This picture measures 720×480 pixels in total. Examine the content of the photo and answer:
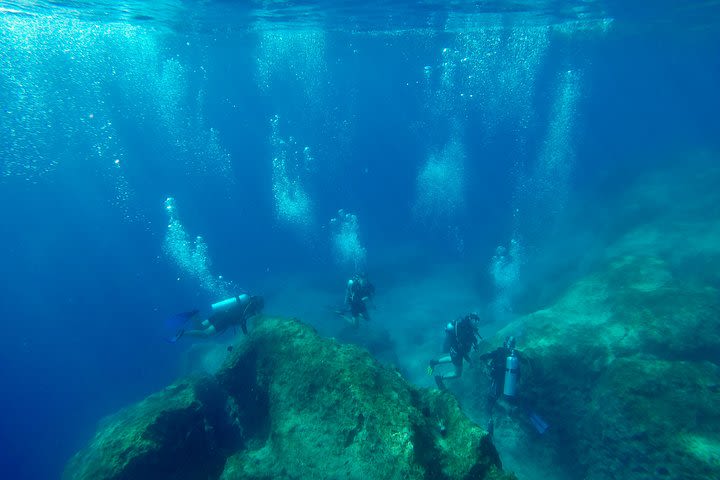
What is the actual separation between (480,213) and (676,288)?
104ft

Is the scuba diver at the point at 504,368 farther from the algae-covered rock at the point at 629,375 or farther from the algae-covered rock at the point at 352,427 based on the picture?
the algae-covered rock at the point at 352,427

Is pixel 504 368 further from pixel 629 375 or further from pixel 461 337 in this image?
pixel 629 375

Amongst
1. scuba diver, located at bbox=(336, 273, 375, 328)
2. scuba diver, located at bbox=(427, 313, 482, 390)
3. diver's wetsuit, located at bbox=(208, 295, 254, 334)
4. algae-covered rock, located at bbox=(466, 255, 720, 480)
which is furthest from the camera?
scuba diver, located at bbox=(336, 273, 375, 328)

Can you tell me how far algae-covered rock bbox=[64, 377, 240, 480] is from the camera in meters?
4.53

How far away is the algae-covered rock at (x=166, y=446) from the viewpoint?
14.9 ft

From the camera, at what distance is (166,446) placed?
4934 mm

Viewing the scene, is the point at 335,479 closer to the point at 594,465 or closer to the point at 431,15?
the point at 594,465

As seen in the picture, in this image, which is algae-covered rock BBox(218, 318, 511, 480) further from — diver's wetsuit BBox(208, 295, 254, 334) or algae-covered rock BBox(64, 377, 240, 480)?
diver's wetsuit BBox(208, 295, 254, 334)

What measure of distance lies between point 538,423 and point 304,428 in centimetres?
622

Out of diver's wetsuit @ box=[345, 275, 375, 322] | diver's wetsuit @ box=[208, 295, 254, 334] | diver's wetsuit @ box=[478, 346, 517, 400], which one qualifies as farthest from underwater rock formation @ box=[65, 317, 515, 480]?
diver's wetsuit @ box=[345, 275, 375, 322]

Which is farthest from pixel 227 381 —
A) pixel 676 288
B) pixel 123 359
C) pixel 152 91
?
pixel 152 91

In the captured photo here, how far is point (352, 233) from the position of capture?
135ft

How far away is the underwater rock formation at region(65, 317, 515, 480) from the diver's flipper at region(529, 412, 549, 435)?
5324 millimetres

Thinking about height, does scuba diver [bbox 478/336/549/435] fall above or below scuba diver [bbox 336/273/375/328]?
below
